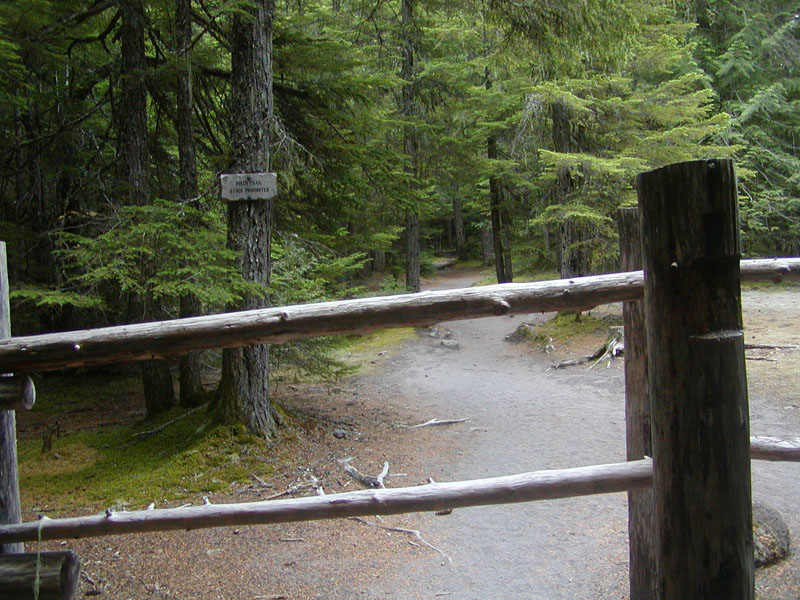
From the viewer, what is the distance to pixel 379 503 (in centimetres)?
296

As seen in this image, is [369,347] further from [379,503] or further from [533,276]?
[379,503]

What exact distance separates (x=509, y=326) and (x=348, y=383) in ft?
25.9

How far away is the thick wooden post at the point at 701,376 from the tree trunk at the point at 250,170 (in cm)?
615

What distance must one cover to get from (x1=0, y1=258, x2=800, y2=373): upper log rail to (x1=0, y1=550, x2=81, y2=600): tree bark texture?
888mm

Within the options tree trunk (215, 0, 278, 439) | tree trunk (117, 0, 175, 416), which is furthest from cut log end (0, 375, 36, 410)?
tree trunk (117, 0, 175, 416)

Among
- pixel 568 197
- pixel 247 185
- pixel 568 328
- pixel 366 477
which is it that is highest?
pixel 568 197

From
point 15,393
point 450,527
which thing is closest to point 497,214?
point 450,527

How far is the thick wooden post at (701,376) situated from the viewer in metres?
2.02

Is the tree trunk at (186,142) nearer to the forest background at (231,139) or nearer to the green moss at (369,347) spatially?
the forest background at (231,139)

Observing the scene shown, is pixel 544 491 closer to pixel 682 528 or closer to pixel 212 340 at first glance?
pixel 682 528

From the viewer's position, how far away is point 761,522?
466 cm

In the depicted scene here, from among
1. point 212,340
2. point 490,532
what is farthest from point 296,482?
point 212,340

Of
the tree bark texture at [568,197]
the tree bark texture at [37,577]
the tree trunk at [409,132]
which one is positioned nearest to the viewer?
the tree bark texture at [37,577]

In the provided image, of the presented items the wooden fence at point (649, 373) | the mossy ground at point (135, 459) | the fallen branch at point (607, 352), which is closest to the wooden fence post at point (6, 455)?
the wooden fence at point (649, 373)
